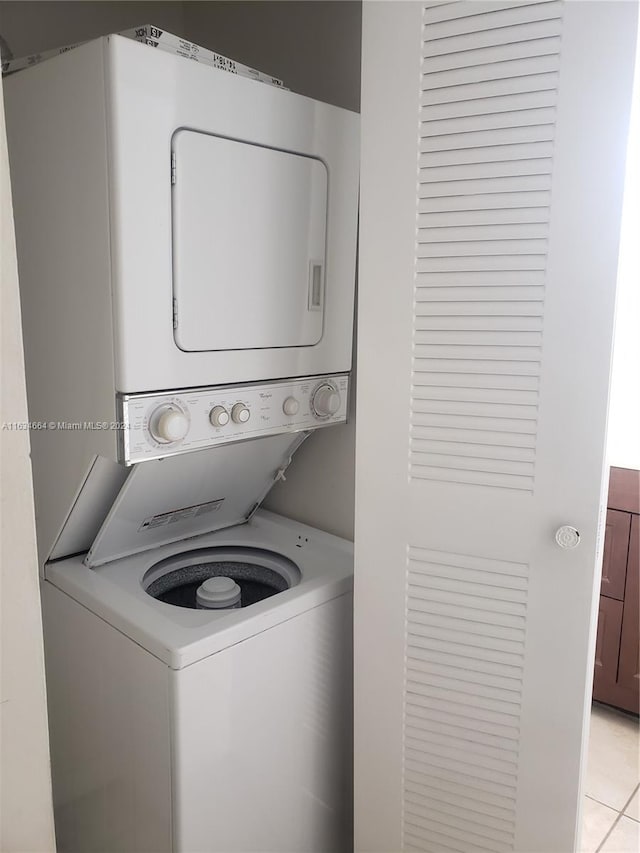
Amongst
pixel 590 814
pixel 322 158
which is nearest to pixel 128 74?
pixel 322 158

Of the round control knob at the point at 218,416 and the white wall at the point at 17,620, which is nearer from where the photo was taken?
the white wall at the point at 17,620

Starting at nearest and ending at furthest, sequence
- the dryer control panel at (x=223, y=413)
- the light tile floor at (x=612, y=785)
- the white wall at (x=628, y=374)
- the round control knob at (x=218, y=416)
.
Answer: the dryer control panel at (x=223, y=413) → the round control knob at (x=218, y=416) → the light tile floor at (x=612, y=785) → the white wall at (x=628, y=374)

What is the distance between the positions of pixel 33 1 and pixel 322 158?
1.04 meters

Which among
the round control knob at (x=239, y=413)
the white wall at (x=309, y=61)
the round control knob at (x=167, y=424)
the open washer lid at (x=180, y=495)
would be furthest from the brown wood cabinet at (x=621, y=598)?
the round control knob at (x=167, y=424)

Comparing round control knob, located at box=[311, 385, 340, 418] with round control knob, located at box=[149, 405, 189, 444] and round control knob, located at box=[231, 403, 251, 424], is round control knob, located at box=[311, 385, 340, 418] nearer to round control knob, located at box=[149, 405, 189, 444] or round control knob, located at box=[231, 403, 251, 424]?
round control knob, located at box=[231, 403, 251, 424]

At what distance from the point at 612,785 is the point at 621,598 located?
714mm

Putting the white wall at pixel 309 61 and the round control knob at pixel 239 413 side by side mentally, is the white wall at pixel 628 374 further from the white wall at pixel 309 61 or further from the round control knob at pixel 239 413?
the round control knob at pixel 239 413

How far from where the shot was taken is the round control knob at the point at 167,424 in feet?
5.00

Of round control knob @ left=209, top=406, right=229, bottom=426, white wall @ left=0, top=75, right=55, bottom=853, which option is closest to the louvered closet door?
round control knob @ left=209, top=406, right=229, bottom=426

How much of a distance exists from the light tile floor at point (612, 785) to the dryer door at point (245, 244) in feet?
6.63

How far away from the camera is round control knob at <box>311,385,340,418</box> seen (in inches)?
76.3

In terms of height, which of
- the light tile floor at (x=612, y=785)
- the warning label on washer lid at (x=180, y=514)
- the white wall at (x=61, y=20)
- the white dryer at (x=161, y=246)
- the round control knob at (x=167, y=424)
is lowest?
the light tile floor at (x=612, y=785)

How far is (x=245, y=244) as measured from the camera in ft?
5.41

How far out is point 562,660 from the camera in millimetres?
1545
